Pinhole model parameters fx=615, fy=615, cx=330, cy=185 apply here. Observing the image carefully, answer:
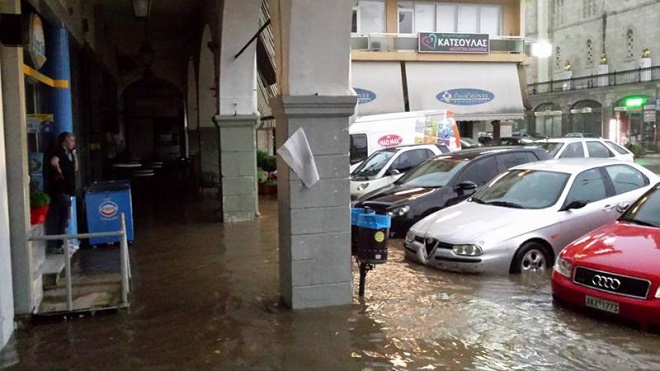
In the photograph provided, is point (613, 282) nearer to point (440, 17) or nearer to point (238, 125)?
point (238, 125)

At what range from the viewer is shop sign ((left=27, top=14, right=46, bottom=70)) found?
282 inches

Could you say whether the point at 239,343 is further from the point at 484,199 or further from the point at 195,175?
the point at 195,175

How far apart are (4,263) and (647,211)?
6.65 metres

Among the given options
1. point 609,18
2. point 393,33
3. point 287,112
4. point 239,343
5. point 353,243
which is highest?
point 609,18

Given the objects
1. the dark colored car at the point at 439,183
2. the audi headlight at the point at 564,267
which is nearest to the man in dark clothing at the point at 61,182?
the dark colored car at the point at 439,183

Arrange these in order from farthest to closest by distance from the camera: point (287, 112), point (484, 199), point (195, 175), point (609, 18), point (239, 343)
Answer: point (609, 18), point (195, 175), point (484, 199), point (287, 112), point (239, 343)

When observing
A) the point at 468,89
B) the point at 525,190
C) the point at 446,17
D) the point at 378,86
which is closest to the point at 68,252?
the point at 525,190

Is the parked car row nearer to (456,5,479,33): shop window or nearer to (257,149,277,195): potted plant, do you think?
(257,149,277,195): potted plant

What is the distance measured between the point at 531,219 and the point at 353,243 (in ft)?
8.90

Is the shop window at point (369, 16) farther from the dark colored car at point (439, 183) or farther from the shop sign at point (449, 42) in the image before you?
the dark colored car at point (439, 183)

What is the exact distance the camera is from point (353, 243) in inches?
265

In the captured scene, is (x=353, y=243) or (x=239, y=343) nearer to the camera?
(x=239, y=343)

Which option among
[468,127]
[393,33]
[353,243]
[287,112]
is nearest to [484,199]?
[353,243]

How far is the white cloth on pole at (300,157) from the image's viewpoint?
20.8 ft
